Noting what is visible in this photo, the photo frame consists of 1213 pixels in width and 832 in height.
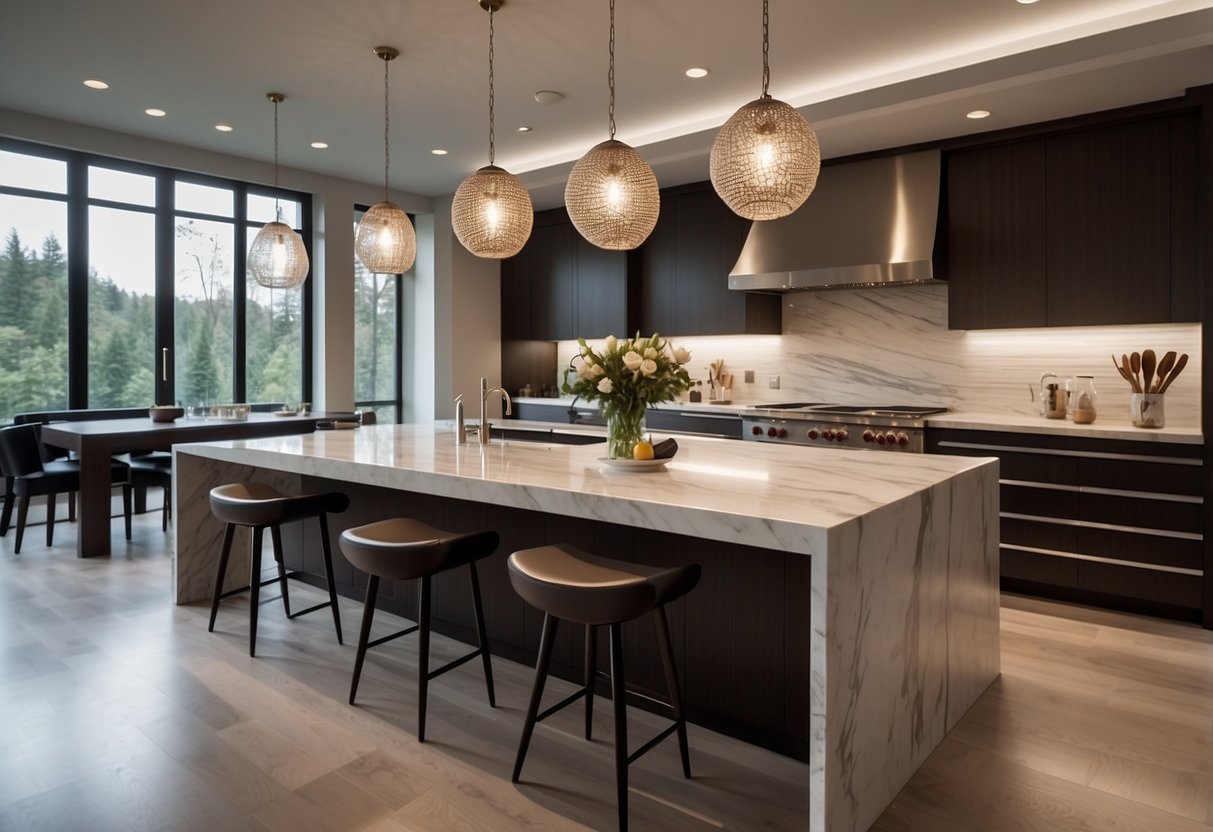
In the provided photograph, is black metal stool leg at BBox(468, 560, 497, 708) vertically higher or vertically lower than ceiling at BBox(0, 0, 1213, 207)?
lower

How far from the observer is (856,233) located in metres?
4.78

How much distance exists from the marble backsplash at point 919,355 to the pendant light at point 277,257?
3.16 m

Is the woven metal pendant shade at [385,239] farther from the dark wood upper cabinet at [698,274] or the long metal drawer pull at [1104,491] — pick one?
the long metal drawer pull at [1104,491]

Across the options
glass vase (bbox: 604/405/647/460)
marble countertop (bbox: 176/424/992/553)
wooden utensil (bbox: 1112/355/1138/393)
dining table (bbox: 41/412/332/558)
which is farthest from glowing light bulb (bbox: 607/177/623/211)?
dining table (bbox: 41/412/332/558)

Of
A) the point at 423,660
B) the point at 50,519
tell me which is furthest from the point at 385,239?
the point at 50,519

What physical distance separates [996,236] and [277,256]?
13.9 ft

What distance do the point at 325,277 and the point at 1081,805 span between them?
647 cm

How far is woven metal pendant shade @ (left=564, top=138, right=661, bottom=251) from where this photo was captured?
2838mm

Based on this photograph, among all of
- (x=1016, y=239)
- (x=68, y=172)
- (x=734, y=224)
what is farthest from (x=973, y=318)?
(x=68, y=172)

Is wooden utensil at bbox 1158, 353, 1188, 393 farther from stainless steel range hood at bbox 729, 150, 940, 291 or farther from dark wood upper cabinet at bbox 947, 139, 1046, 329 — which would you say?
stainless steel range hood at bbox 729, 150, 940, 291

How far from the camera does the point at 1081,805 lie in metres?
2.06

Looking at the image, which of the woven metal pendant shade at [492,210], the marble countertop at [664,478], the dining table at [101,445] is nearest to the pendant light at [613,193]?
the woven metal pendant shade at [492,210]

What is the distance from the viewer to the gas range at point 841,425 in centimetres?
437

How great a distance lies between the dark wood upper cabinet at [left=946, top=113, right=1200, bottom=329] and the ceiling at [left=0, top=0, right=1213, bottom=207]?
232 mm
